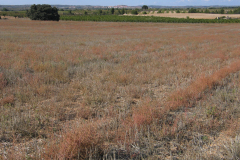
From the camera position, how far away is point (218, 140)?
3.48 metres

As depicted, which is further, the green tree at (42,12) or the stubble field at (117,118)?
the green tree at (42,12)

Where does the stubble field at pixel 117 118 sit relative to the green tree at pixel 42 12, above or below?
below

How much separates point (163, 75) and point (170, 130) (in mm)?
4005

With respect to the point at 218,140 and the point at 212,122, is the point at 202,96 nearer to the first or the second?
the point at 212,122

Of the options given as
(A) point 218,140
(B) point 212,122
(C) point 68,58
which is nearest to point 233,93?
(B) point 212,122

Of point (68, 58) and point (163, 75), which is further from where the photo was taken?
point (68, 58)

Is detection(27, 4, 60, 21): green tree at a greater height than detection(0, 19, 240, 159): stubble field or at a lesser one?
greater

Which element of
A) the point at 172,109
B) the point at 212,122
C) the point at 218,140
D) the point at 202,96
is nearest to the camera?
the point at 218,140

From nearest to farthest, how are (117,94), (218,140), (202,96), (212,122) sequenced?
1. (218,140)
2. (212,122)
3. (202,96)
4. (117,94)

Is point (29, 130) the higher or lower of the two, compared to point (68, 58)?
lower

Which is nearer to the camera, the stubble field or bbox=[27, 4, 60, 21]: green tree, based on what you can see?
the stubble field

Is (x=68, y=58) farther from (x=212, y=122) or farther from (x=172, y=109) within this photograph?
(x=212, y=122)

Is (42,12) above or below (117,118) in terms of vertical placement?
above

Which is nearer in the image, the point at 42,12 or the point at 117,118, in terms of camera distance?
the point at 117,118
